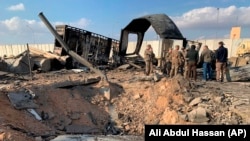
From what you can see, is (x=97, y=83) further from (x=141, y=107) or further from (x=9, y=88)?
(x=9, y=88)

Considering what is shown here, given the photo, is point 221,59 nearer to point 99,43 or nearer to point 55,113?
point 55,113

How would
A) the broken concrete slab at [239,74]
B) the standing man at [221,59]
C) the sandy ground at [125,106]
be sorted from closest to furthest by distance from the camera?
the sandy ground at [125,106] → the standing man at [221,59] → the broken concrete slab at [239,74]

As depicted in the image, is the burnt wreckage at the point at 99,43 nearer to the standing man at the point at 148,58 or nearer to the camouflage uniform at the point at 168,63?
the camouflage uniform at the point at 168,63

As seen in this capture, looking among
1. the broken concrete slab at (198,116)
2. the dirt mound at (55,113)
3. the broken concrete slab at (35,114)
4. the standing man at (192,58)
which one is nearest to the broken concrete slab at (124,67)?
the standing man at (192,58)

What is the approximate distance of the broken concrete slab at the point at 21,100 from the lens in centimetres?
1002

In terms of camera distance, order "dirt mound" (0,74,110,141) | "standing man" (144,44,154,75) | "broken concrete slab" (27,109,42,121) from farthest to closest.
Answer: "standing man" (144,44,154,75)
"broken concrete slab" (27,109,42,121)
"dirt mound" (0,74,110,141)

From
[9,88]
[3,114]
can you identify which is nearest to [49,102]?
[9,88]

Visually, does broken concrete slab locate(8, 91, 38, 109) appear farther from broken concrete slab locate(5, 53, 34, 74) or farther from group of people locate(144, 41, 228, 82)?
broken concrete slab locate(5, 53, 34, 74)

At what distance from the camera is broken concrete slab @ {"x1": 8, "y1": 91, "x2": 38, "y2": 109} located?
1002cm

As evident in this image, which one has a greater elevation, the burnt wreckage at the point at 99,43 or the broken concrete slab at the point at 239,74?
the burnt wreckage at the point at 99,43

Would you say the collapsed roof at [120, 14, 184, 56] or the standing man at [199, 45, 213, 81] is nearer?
the standing man at [199, 45, 213, 81]

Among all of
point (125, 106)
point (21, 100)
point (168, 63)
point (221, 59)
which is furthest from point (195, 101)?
point (21, 100)

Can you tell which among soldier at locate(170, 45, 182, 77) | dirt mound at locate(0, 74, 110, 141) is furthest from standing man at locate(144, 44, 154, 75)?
dirt mound at locate(0, 74, 110, 141)

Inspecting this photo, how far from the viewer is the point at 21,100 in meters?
10.2
